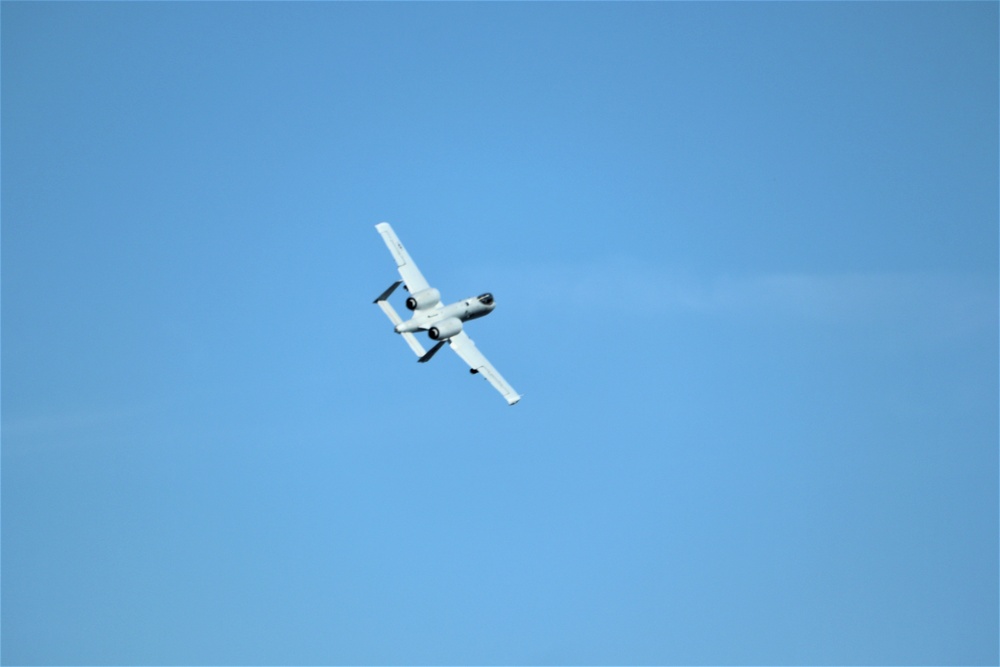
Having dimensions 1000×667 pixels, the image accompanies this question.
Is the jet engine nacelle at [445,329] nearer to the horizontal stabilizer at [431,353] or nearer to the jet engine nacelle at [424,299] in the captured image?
the horizontal stabilizer at [431,353]

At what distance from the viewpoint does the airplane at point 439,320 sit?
153500mm

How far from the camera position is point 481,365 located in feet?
515

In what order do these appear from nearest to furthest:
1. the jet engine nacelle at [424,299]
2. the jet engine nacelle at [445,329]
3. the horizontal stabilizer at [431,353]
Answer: the horizontal stabilizer at [431,353] < the jet engine nacelle at [445,329] < the jet engine nacelle at [424,299]

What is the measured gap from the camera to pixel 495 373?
516 ft

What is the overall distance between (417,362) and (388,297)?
5.98m

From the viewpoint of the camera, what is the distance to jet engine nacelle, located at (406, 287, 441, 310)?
154m

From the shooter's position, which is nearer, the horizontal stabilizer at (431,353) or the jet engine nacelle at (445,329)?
the horizontal stabilizer at (431,353)

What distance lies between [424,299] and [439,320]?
212cm

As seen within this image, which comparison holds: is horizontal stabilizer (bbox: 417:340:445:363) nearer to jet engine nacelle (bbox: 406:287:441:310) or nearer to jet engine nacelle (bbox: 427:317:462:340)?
jet engine nacelle (bbox: 427:317:462:340)

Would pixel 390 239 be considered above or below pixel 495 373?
above

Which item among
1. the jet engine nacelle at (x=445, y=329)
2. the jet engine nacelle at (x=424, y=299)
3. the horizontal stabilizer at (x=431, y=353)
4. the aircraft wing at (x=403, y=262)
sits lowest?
the horizontal stabilizer at (x=431, y=353)

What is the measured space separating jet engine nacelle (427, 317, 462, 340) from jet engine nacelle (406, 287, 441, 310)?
1844 millimetres

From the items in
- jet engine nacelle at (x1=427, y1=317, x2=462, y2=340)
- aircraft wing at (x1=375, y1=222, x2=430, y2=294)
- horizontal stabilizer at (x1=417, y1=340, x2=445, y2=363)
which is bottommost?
horizontal stabilizer at (x1=417, y1=340, x2=445, y2=363)

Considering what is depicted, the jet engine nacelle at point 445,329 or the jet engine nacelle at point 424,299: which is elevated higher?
the jet engine nacelle at point 424,299
